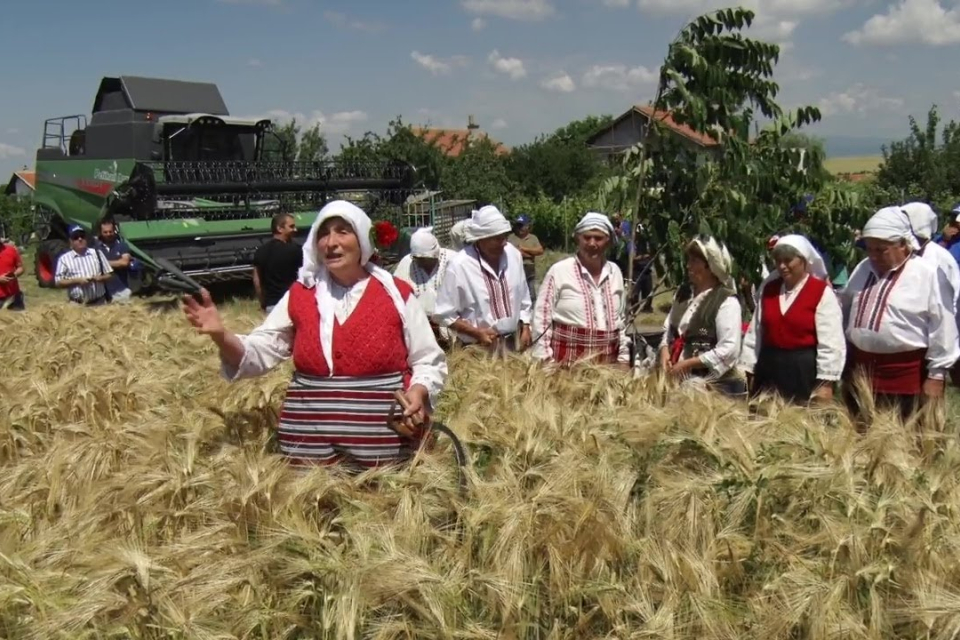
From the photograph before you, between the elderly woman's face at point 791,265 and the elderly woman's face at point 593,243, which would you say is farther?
the elderly woman's face at point 593,243

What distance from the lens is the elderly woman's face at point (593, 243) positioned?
16.0 ft

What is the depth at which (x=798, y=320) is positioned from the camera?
15.0ft

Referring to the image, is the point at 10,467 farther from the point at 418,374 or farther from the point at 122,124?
the point at 122,124

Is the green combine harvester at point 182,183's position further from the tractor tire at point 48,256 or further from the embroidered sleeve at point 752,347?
the embroidered sleeve at point 752,347

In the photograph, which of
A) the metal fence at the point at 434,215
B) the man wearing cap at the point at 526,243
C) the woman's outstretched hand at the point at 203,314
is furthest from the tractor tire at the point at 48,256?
the woman's outstretched hand at the point at 203,314

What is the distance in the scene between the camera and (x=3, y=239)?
10.0 metres

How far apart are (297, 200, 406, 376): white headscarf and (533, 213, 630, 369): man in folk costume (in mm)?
1832

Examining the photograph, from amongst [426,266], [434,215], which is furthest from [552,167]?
[426,266]

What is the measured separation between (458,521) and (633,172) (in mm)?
3544

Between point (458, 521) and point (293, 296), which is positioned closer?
point (458, 521)

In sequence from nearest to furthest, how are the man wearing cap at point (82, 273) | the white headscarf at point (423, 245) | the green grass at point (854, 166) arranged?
the white headscarf at point (423, 245), the man wearing cap at point (82, 273), the green grass at point (854, 166)

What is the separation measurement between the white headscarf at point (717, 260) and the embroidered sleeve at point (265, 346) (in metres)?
2.24

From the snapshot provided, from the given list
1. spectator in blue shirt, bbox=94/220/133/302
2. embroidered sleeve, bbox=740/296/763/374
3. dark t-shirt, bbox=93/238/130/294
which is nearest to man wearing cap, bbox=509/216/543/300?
spectator in blue shirt, bbox=94/220/133/302

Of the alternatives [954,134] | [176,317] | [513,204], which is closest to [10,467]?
[176,317]
